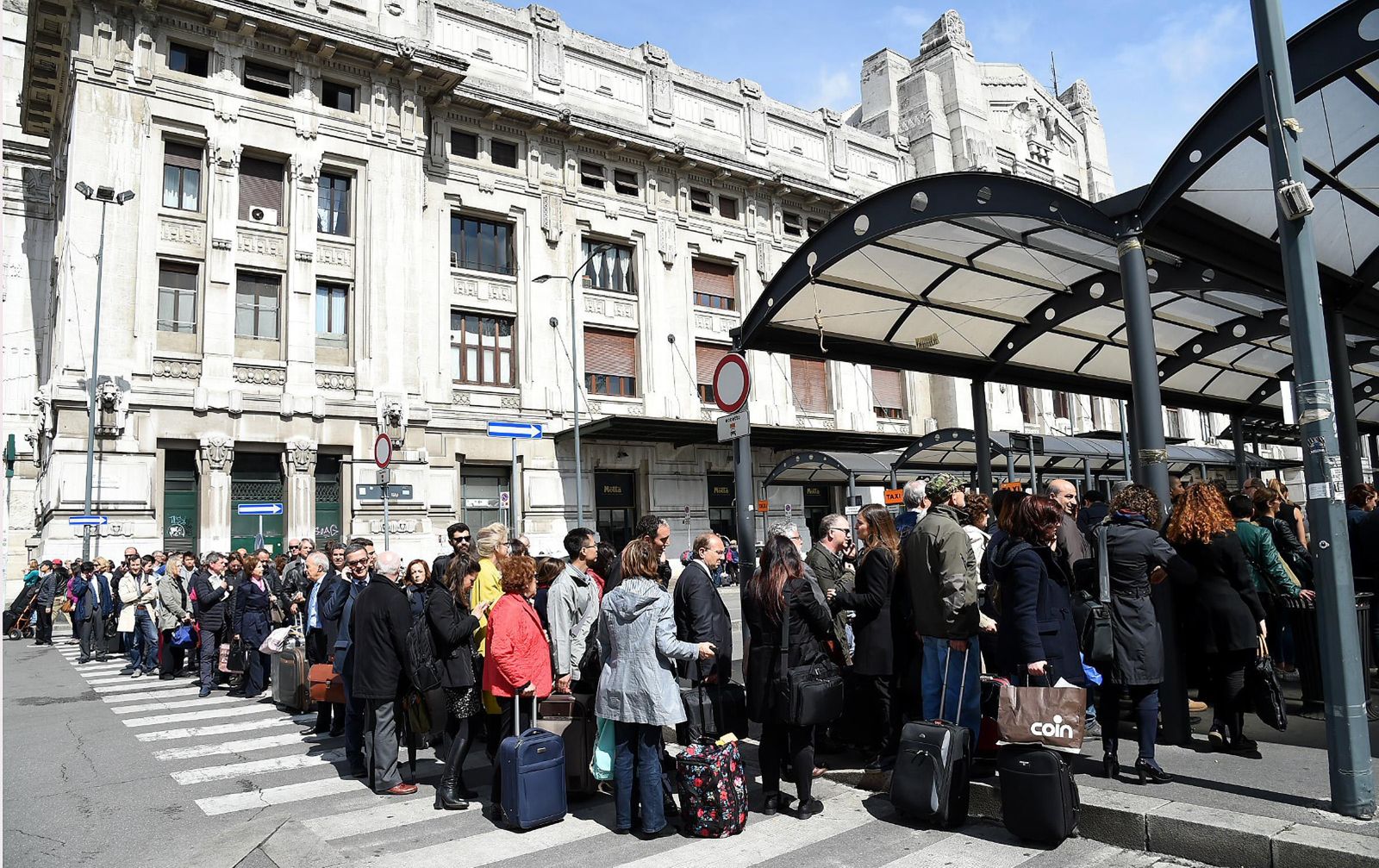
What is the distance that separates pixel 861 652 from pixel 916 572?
923 millimetres

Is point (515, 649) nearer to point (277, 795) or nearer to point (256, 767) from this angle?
point (277, 795)

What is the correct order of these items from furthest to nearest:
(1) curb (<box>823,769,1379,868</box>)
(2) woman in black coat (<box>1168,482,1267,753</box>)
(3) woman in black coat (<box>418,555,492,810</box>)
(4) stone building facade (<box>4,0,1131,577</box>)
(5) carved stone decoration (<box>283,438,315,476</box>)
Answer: (5) carved stone decoration (<box>283,438,315,476</box>), (4) stone building facade (<box>4,0,1131,577</box>), (3) woman in black coat (<box>418,555,492,810</box>), (2) woman in black coat (<box>1168,482,1267,753</box>), (1) curb (<box>823,769,1379,868</box>)

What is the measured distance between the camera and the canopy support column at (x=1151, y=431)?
668cm

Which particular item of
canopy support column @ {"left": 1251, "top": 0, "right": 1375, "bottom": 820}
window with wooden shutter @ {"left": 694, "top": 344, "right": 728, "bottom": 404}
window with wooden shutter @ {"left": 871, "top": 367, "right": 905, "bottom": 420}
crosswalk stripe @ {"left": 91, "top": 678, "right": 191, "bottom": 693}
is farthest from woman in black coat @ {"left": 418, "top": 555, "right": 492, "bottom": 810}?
window with wooden shutter @ {"left": 871, "top": 367, "right": 905, "bottom": 420}

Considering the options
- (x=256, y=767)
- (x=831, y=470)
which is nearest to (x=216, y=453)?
(x=256, y=767)

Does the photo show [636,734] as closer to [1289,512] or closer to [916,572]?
[916,572]

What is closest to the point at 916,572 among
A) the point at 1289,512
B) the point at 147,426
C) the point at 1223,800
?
the point at 1223,800

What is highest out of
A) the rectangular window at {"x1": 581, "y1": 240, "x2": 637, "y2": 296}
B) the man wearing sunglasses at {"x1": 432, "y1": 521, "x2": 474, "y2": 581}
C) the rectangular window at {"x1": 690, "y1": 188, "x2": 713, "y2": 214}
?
the rectangular window at {"x1": 690, "y1": 188, "x2": 713, "y2": 214}

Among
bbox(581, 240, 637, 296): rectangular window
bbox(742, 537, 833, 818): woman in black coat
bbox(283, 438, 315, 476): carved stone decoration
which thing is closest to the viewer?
bbox(742, 537, 833, 818): woman in black coat

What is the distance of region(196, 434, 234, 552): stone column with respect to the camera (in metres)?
22.7

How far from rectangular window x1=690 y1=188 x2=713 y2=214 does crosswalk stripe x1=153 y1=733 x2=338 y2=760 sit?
89.2ft

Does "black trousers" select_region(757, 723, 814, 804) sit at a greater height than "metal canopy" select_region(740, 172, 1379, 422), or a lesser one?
lesser

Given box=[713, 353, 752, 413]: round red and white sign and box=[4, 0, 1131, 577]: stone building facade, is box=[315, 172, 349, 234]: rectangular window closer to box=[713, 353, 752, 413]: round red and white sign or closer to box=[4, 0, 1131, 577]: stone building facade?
box=[4, 0, 1131, 577]: stone building facade

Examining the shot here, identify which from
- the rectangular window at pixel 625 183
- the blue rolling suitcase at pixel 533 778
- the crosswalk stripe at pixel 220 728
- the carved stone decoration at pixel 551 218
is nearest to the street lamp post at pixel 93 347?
the carved stone decoration at pixel 551 218
